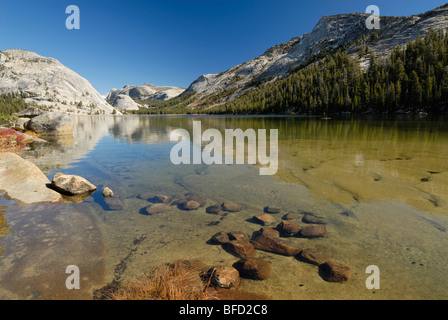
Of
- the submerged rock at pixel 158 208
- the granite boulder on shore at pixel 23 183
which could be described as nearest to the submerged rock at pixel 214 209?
the submerged rock at pixel 158 208

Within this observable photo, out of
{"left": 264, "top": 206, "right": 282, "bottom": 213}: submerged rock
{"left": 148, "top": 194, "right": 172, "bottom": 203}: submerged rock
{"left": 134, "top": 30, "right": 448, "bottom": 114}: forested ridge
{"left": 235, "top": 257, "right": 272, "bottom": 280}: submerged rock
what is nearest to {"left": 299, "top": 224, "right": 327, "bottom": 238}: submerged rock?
{"left": 264, "top": 206, "right": 282, "bottom": 213}: submerged rock

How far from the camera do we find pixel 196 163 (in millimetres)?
15203

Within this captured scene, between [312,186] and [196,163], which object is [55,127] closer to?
[196,163]

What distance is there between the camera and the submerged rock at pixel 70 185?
366 inches

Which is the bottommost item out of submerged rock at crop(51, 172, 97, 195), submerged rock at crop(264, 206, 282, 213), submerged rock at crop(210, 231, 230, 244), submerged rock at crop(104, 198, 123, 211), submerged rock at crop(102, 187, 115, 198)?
submerged rock at crop(210, 231, 230, 244)

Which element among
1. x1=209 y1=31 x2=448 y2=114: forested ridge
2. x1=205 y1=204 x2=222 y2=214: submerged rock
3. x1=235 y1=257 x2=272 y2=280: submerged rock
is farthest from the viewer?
x1=209 y1=31 x2=448 y2=114: forested ridge

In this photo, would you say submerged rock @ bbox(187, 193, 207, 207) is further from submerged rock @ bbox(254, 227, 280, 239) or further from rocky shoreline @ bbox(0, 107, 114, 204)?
rocky shoreline @ bbox(0, 107, 114, 204)

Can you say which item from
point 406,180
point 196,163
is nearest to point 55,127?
point 196,163

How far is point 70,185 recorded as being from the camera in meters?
9.38

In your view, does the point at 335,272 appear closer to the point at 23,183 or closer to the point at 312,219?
the point at 312,219

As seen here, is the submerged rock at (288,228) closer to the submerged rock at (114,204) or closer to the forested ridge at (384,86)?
the submerged rock at (114,204)

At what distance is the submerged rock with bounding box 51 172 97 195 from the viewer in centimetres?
929

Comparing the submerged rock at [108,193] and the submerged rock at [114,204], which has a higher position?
the submerged rock at [108,193]

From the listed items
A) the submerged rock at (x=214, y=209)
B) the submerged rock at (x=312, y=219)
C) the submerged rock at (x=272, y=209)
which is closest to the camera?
the submerged rock at (x=312, y=219)
